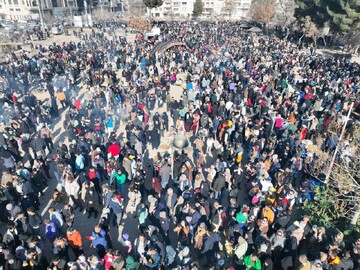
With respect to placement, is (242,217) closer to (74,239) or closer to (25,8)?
(74,239)

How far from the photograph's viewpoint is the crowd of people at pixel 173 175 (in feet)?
20.0

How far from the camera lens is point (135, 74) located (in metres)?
18.7

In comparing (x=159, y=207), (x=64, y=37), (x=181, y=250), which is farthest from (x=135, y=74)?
(x=64, y=37)

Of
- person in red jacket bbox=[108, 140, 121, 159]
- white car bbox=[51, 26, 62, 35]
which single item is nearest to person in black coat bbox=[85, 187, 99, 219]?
person in red jacket bbox=[108, 140, 121, 159]

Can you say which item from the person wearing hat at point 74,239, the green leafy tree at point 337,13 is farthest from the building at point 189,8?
the person wearing hat at point 74,239

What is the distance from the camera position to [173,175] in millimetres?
9625

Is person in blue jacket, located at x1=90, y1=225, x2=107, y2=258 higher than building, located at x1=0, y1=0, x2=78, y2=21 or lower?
lower

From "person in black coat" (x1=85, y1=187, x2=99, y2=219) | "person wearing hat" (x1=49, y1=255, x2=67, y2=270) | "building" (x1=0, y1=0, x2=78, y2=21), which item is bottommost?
"person in black coat" (x1=85, y1=187, x2=99, y2=219)

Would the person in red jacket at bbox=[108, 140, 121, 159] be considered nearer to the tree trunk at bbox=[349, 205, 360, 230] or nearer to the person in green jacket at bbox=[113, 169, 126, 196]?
the person in green jacket at bbox=[113, 169, 126, 196]

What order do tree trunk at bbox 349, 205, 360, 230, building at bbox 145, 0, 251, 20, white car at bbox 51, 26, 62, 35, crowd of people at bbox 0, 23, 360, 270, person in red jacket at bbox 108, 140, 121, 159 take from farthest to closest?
1. building at bbox 145, 0, 251, 20
2. white car at bbox 51, 26, 62, 35
3. person in red jacket at bbox 108, 140, 121, 159
4. tree trunk at bbox 349, 205, 360, 230
5. crowd of people at bbox 0, 23, 360, 270

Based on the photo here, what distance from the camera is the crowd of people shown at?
608 centimetres

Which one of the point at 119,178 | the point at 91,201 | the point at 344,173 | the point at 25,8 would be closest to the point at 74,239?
the point at 91,201

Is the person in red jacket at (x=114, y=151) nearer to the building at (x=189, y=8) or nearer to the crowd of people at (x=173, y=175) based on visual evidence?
the crowd of people at (x=173, y=175)

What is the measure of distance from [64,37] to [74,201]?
138 ft
